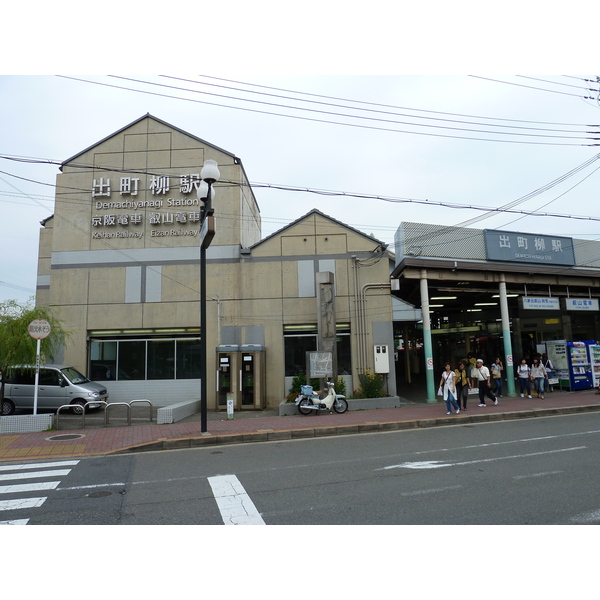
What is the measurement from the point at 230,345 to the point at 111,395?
547cm

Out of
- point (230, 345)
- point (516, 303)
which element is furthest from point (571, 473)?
point (516, 303)

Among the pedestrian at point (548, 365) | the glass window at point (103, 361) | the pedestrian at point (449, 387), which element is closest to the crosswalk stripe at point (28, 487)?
the pedestrian at point (449, 387)

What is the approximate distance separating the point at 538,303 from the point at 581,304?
3.10 metres

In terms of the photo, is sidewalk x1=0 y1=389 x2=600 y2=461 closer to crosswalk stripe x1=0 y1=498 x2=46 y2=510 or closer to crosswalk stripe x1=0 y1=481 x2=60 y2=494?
crosswalk stripe x1=0 y1=481 x2=60 y2=494

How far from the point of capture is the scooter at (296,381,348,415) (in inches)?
582

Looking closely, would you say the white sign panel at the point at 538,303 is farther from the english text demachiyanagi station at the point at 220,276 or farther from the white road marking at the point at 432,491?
the white road marking at the point at 432,491

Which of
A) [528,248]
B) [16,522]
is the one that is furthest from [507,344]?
[16,522]

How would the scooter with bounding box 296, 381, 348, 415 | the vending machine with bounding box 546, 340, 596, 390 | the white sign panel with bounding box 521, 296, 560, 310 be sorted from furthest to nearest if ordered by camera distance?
the vending machine with bounding box 546, 340, 596, 390
the white sign panel with bounding box 521, 296, 560, 310
the scooter with bounding box 296, 381, 348, 415

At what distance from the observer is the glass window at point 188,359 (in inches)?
740

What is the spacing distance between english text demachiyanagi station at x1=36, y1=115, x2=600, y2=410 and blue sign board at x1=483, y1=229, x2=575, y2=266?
0.07 meters

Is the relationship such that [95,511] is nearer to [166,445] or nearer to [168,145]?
[166,445]

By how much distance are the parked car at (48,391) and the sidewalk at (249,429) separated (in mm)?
3442

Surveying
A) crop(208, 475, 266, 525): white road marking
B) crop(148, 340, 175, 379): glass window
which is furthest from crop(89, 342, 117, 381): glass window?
crop(208, 475, 266, 525): white road marking

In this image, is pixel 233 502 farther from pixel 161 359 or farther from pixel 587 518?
pixel 161 359
